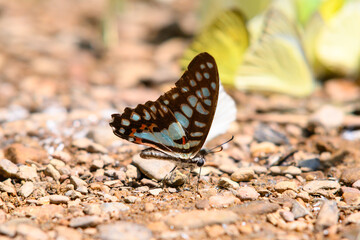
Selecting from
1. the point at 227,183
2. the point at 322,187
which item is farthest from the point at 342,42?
the point at 227,183

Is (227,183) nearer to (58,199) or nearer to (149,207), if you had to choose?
(149,207)

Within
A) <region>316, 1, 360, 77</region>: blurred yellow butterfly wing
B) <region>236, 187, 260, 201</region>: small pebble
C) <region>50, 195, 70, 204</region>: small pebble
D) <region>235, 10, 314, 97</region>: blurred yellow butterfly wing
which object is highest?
<region>316, 1, 360, 77</region>: blurred yellow butterfly wing

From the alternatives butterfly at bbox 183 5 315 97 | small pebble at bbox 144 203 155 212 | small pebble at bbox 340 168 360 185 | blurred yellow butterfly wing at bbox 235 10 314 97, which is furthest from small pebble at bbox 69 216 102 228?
blurred yellow butterfly wing at bbox 235 10 314 97

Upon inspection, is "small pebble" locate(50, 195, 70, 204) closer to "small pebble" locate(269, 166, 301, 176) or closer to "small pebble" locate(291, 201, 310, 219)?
"small pebble" locate(291, 201, 310, 219)

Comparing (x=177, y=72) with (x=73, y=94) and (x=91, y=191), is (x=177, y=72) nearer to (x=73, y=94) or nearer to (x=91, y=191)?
(x=73, y=94)

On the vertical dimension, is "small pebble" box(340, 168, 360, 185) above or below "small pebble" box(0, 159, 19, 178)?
above

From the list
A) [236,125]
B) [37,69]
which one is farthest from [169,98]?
[37,69]

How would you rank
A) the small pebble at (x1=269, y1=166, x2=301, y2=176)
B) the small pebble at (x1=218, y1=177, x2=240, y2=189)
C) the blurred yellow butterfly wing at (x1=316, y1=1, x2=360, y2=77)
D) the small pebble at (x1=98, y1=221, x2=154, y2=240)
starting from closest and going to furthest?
the small pebble at (x1=98, y1=221, x2=154, y2=240), the small pebble at (x1=218, y1=177, x2=240, y2=189), the small pebble at (x1=269, y1=166, x2=301, y2=176), the blurred yellow butterfly wing at (x1=316, y1=1, x2=360, y2=77)

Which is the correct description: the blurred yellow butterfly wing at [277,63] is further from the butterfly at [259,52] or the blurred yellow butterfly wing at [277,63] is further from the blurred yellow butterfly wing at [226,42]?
the blurred yellow butterfly wing at [226,42]
